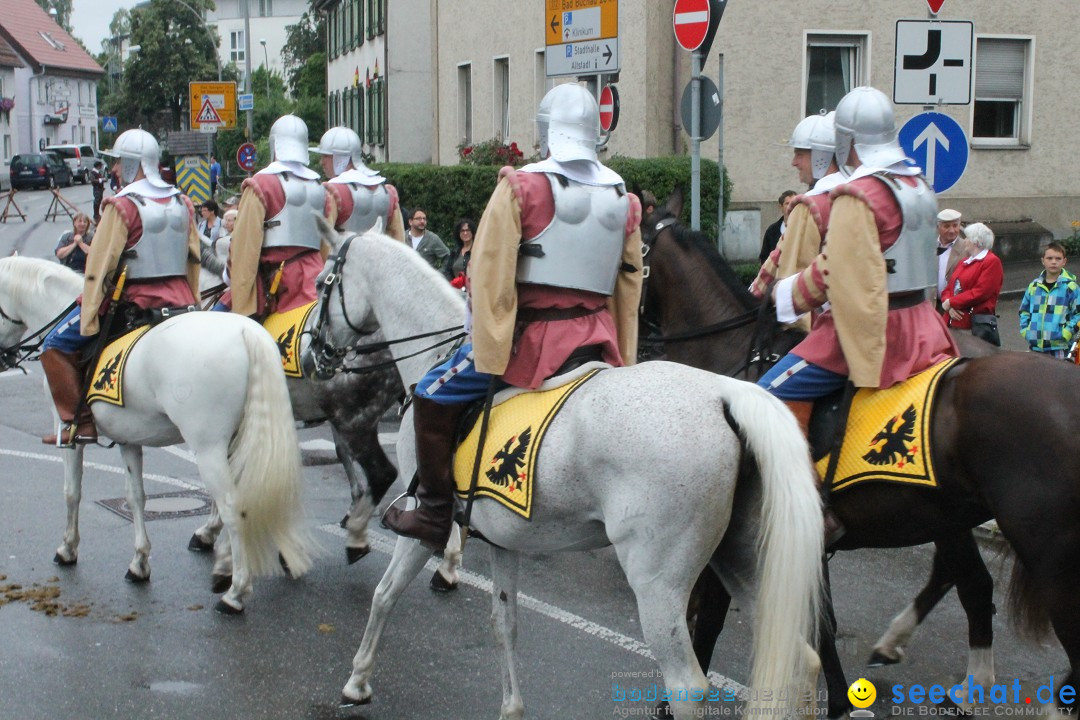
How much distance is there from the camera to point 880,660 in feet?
19.0

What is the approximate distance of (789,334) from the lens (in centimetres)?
605

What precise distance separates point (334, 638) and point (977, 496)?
3.21 m

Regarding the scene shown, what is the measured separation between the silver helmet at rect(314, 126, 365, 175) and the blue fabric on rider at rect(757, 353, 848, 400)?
4.80 metres

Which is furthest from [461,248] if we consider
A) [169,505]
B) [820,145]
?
[820,145]

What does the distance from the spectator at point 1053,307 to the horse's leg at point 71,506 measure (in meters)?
7.09

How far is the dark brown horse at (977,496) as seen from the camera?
4.39 metres

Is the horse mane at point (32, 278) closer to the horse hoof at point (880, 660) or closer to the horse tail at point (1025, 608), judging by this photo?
the horse hoof at point (880, 660)

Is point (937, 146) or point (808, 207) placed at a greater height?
point (937, 146)

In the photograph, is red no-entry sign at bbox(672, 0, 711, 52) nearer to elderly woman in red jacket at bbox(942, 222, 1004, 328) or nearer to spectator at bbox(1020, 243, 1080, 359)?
elderly woman in red jacket at bbox(942, 222, 1004, 328)

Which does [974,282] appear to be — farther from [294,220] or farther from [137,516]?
[137,516]

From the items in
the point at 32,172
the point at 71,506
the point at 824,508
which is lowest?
the point at 71,506

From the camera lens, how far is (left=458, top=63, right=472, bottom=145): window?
28062 millimetres

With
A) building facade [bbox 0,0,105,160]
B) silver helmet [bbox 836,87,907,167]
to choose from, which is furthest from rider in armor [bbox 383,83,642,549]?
building facade [bbox 0,0,105,160]

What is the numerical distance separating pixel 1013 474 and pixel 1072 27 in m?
17.9
